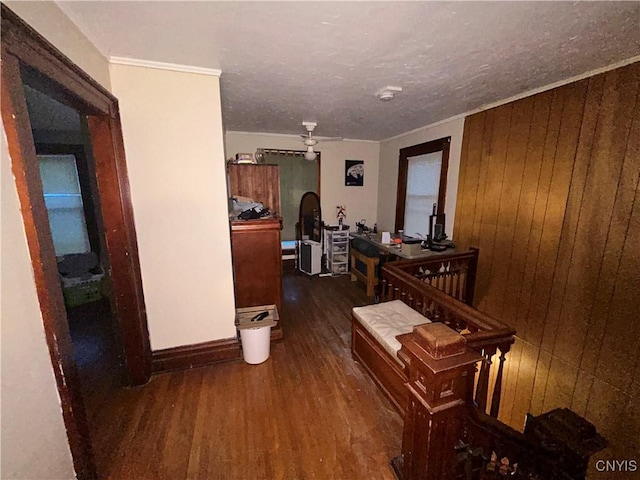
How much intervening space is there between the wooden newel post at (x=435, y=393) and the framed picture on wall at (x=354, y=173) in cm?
399

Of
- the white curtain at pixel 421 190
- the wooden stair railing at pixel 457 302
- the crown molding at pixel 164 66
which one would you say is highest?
the crown molding at pixel 164 66

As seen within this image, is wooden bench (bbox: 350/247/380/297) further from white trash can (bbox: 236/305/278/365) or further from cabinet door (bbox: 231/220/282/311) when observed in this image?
white trash can (bbox: 236/305/278/365)

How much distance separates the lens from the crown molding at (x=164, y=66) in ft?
5.42

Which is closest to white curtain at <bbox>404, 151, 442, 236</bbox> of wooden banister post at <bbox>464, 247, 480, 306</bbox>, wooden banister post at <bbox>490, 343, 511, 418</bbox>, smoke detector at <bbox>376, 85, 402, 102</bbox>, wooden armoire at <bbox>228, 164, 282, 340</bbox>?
wooden banister post at <bbox>464, 247, 480, 306</bbox>

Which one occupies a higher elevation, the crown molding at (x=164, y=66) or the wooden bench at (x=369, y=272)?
the crown molding at (x=164, y=66)

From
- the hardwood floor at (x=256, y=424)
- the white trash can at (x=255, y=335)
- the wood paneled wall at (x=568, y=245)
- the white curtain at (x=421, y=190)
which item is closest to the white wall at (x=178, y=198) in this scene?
the white trash can at (x=255, y=335)

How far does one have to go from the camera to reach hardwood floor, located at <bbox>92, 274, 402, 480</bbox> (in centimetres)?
140

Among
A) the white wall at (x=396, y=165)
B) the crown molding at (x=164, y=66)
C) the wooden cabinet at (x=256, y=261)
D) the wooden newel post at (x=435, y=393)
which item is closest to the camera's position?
the wooden newel post at (x=435, y=393)

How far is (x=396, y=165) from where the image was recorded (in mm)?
4348

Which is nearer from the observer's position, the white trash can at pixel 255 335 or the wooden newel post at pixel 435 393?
the wooden newel post at pixel 435 393

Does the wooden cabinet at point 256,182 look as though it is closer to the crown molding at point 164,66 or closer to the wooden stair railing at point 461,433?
the crown molding at point 164,66

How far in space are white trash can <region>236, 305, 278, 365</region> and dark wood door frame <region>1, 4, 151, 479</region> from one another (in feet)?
2.59

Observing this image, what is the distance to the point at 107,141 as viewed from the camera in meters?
1.62

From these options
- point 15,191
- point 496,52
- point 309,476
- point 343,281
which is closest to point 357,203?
point 343,281
